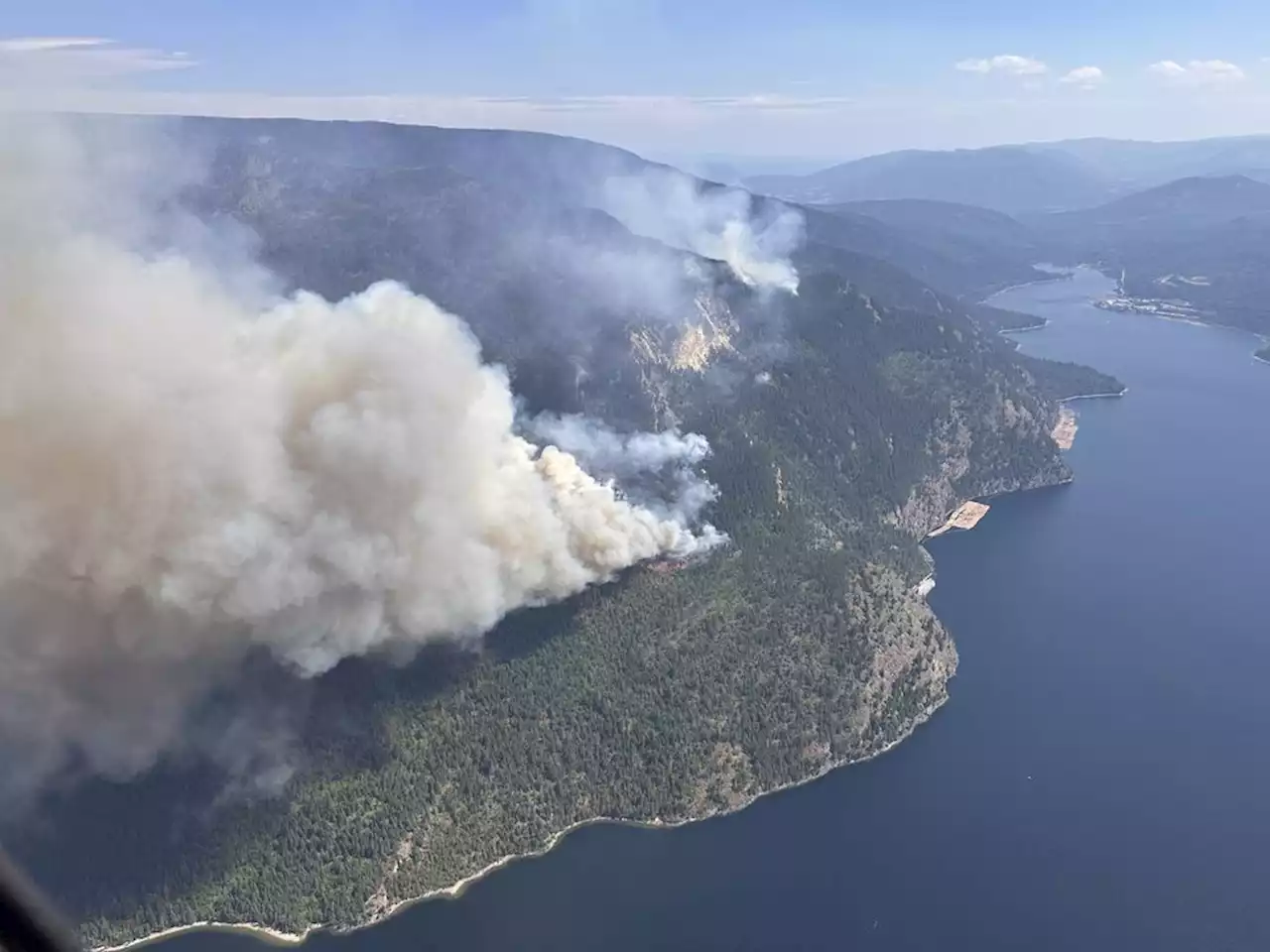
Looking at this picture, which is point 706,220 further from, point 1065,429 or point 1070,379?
point 1065,429

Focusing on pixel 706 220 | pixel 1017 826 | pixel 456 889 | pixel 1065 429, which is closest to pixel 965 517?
pixel 1065 429

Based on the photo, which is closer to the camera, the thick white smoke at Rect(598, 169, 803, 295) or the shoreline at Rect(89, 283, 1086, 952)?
the shoreline at Rect(89, 283, 1086, 952)

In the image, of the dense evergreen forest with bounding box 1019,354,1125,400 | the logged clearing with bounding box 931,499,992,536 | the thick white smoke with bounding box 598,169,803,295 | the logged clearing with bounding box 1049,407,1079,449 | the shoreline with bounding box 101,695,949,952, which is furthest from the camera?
the dense evergreen forest with bounding box 1019,354,1125,400

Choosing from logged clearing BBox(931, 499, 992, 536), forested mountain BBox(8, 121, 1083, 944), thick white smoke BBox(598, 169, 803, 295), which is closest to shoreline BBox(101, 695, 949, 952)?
forested mountain BBox(8, 121, 1083, 944)

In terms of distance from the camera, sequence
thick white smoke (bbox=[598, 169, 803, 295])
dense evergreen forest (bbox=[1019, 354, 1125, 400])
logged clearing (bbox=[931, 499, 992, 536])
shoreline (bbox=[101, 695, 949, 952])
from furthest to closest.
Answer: dense evergreen forest (bbox=[1019, 354, 1125, 400]), thick white smoke (bbox=[598, 169, 803, 295]), logged clearing (bbox=[931, 499, 992, 536]), shoreline (bbox=[101, 695, 949, 952])

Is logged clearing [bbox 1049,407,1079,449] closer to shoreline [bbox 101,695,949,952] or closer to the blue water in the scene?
the blue water

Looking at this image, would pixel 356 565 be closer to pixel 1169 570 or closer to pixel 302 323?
pixel 302 323

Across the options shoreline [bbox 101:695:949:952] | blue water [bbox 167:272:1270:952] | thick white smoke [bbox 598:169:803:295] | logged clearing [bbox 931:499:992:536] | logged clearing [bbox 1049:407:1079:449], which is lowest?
logged clearing [bbox 1049:407:1079:449]
